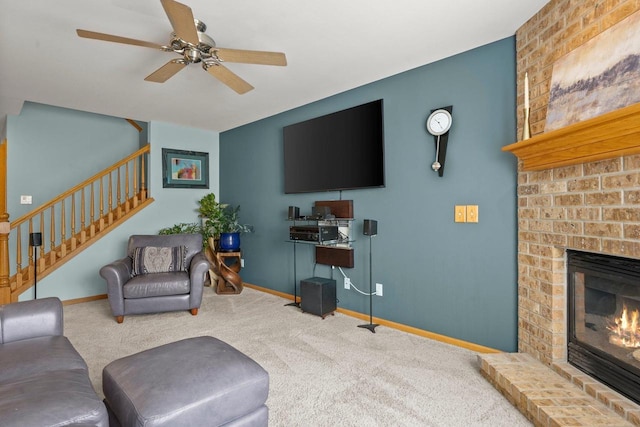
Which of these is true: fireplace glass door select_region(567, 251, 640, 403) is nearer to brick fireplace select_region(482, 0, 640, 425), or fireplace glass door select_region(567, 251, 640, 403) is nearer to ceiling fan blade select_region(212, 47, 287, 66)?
brick fireplace select_region(482, 0, 640, 425)

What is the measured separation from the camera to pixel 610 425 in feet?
5.03

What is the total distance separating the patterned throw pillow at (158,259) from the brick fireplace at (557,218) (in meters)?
3.25

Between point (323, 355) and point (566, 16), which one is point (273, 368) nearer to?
point (323, 355)

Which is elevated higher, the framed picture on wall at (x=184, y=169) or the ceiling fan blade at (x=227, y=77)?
the ceiling fan blade at (x=227, y=77)

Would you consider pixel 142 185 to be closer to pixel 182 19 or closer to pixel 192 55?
pixel 192 55

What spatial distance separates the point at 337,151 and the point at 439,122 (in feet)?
3.77

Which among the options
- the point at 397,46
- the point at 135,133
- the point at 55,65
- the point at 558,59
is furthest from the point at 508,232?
the point at 135,133

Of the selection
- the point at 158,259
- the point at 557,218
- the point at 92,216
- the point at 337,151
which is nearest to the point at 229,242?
the point at 158,259

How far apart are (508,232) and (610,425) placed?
50.5 inches

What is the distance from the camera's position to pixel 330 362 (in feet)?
8.14

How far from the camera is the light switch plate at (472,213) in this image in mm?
2689

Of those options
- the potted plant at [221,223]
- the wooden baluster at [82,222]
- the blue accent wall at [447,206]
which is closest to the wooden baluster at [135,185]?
the wooden baluster at [82,222]

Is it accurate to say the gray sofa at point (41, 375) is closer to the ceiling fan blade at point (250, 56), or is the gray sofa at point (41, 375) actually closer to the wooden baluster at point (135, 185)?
the ceiling fan blade at point (250, 56)

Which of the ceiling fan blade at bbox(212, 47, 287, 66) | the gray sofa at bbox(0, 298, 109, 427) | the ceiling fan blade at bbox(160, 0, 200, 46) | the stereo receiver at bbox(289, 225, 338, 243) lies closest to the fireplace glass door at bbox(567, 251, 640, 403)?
the stereo receiver at bbox(289, 225, 338, 243)
